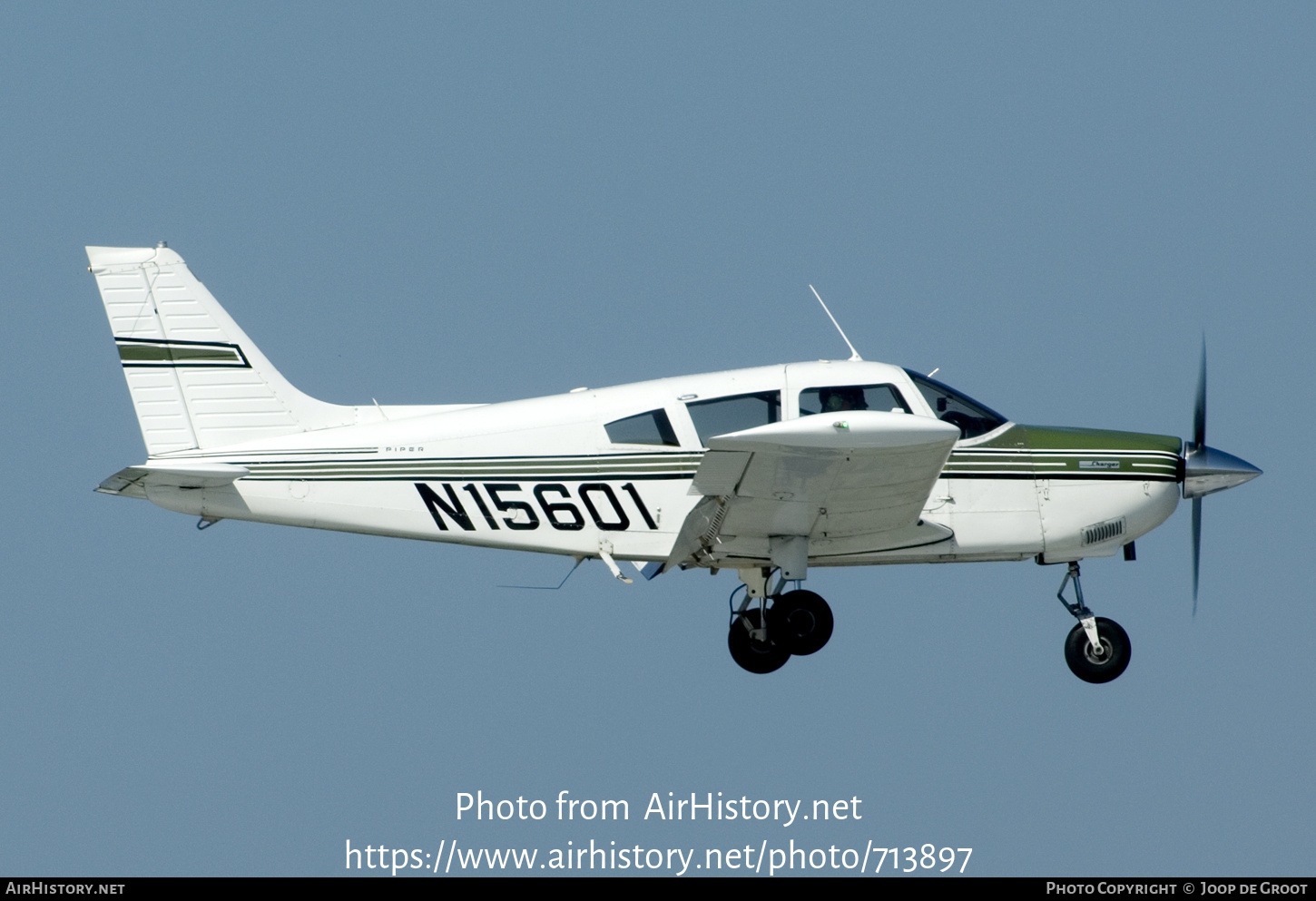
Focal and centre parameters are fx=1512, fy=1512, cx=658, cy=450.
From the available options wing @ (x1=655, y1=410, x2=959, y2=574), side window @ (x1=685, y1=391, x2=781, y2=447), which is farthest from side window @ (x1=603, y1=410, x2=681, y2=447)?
wing @ (x1=655, y1=410, x2=959, y2=574)

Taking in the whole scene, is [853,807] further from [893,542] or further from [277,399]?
[277,399]

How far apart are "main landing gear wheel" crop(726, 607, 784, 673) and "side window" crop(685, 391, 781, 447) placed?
6.14ft

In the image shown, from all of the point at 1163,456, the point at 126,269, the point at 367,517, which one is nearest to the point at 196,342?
the point at 126,269

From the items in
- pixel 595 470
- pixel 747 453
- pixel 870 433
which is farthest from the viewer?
pixel 595 470

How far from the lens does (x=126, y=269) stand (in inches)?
512

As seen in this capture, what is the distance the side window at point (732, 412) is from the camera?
1217 cm

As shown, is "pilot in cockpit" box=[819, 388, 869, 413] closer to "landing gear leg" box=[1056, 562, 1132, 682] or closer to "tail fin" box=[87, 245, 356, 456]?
"landing gear leg" box=[1056, 562, 1132, 682]

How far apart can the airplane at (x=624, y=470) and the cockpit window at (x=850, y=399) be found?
0.05 ft

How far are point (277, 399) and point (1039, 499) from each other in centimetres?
648

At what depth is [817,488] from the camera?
11414mm

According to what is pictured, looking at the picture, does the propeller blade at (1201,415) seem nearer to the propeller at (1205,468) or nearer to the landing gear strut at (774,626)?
the propeller at (1205,468)

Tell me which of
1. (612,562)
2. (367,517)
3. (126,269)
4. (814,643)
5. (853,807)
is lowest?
(853,807)

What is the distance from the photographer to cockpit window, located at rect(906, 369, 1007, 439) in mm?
12477

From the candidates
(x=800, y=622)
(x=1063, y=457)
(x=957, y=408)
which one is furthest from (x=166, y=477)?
(x=1063, y=457)
